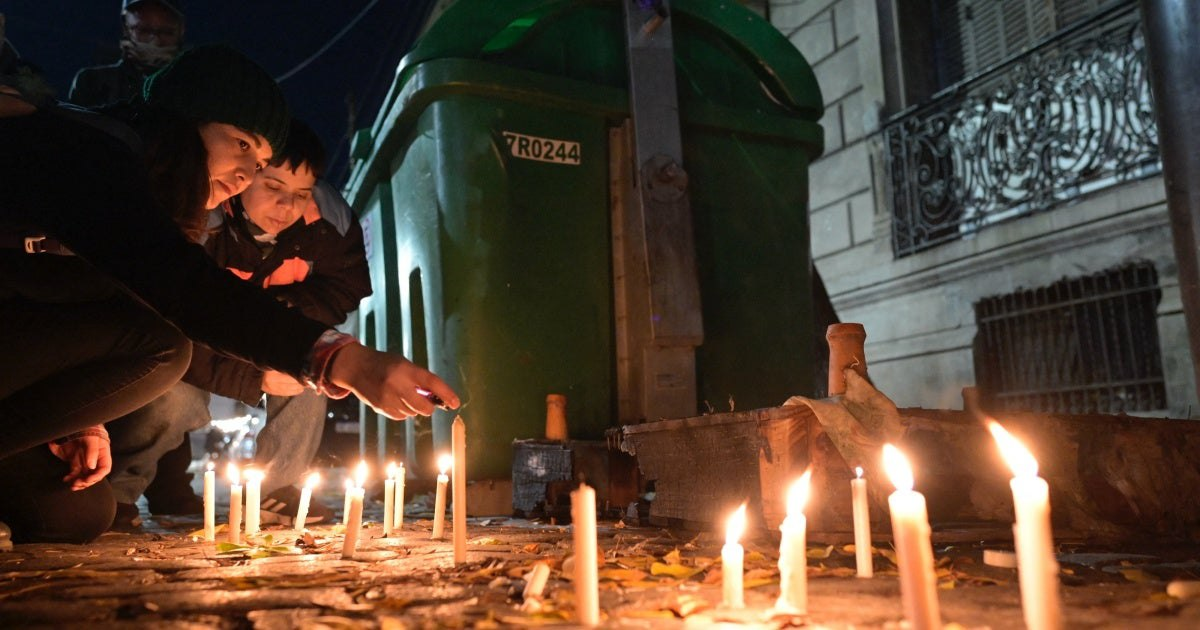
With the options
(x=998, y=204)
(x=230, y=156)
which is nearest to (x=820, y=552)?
(x=230, y=156)

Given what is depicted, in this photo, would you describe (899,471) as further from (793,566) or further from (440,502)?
(440,502)

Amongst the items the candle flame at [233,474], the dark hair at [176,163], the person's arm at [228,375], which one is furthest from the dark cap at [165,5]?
the candle flame at [233,474]

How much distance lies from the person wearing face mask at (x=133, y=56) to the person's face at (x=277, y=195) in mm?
1501

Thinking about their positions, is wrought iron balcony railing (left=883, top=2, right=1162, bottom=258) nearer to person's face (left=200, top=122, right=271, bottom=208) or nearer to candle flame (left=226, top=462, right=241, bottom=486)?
person's face (left=200, top=122, right=271, bottom=208)

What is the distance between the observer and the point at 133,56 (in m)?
4.39

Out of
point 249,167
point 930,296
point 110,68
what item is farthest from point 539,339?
point 930,296

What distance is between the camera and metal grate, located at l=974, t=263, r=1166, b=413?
6.11m

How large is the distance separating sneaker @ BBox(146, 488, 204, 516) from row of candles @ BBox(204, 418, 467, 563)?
72.4 inches

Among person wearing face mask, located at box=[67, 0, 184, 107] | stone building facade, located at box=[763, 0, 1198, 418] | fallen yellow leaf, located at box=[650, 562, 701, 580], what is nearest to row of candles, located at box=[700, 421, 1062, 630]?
fallen yellow leaf, located at box=[650, 562, 701, 580]

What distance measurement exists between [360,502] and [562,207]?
2.13m

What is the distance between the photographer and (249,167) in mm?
2590

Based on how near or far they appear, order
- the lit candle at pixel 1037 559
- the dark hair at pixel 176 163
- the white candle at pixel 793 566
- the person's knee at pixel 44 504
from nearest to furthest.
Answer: the lit candle at pixel 1037 559 < the white candle at pixel 793 566 < the dark hair at pixel 176 163 < the person's knee at pixel 44 504

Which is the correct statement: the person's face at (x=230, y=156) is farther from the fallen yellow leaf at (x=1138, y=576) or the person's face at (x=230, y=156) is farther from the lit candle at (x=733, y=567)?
the fallen yellow leaf at (x=1138, y=576)

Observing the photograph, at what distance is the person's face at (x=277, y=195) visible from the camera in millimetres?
3387
